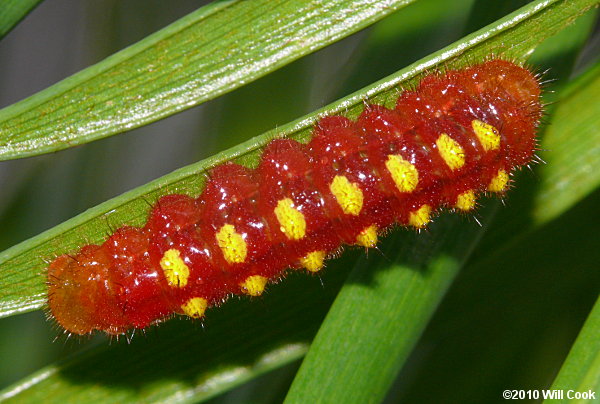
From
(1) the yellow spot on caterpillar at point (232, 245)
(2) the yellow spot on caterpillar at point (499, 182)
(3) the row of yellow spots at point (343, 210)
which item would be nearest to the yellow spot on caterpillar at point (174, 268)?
(3) the row of yellow spots at point (343, 210)

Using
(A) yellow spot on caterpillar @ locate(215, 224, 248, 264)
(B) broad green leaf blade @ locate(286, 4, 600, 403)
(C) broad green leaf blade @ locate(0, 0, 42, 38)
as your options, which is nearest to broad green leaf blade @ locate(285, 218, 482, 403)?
(B) broad green leaf blade @ locate(286, 4, 600, 403)

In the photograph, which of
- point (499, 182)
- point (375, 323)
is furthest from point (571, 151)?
point (375, 323)

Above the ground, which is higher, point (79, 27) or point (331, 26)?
point (79, 27)

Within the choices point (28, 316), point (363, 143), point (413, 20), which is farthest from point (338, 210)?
point (28, 316)

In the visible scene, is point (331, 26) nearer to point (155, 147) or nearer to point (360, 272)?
point (360, 272)

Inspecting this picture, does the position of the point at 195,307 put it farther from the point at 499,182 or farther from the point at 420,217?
the point at 499,182

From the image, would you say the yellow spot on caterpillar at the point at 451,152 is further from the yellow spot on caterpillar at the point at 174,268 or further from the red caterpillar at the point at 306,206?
the yellow spot on caterpillar at the point at 174,268
